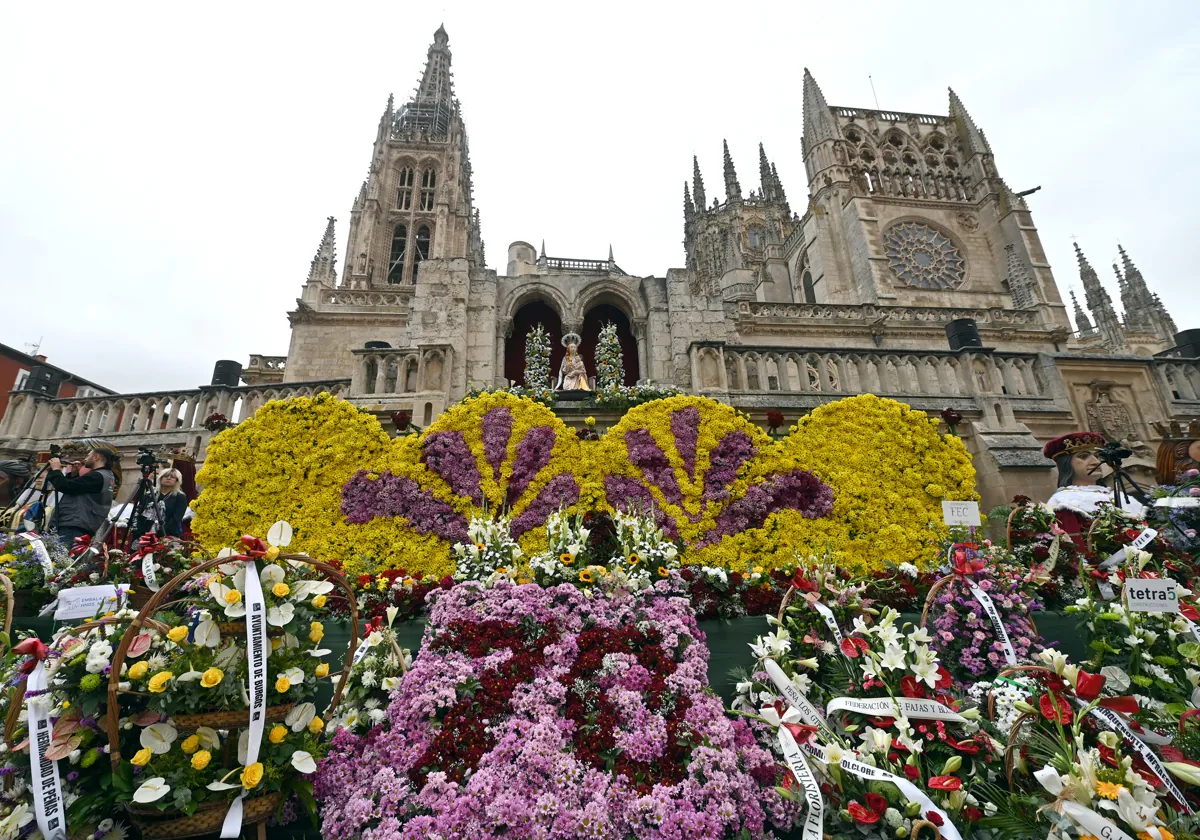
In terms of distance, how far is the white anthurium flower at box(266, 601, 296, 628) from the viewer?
217 cm

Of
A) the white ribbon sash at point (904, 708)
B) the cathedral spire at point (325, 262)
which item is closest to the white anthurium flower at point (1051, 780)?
the white ribbon sash at point (904, 708)

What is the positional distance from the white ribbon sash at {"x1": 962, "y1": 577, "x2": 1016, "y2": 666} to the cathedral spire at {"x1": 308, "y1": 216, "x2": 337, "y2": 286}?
28978mm

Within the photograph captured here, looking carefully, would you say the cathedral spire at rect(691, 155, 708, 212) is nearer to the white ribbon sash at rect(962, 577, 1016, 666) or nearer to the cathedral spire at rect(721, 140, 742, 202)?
the cathedral spire at rect(721, 140, 742, 202)

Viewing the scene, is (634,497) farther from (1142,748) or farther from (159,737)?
(159,737)

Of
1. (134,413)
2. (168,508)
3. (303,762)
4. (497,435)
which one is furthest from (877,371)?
(134,413)

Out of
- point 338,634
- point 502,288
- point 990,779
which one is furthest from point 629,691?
point 502,288

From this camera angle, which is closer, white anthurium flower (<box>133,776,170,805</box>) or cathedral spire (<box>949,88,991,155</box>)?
white anthurium flower (<box>133,776,170,805</box>)

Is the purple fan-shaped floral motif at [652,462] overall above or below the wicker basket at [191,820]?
above

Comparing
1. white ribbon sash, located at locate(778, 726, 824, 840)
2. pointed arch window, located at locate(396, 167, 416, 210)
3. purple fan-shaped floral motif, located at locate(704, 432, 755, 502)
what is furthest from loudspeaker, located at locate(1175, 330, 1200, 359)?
pointed arch window, located at locate(396, 167, 416, 210)

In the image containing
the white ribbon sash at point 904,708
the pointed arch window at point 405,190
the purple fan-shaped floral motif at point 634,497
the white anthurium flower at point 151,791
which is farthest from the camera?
the pointed arch window at point 405,190

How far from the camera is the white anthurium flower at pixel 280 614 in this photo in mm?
2168

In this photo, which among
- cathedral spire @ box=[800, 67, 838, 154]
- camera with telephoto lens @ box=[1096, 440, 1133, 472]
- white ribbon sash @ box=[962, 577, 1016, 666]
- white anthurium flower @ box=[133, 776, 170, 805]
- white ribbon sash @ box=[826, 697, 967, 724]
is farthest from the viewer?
cathedral spire @ box=[800, 67, 838, 154]

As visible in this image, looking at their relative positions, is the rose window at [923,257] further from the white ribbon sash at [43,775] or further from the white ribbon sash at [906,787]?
the white ribbon sash at [43,775]

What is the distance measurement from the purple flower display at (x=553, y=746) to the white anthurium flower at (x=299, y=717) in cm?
43
